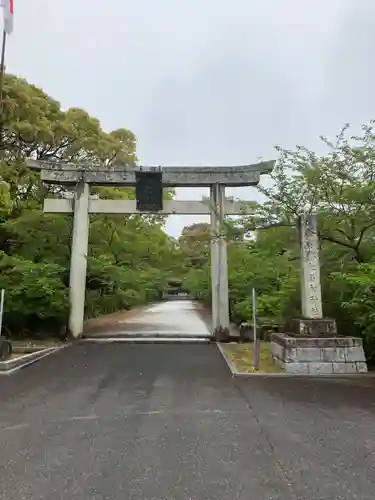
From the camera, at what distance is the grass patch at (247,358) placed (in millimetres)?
8625

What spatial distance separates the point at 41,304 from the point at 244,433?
414 inches

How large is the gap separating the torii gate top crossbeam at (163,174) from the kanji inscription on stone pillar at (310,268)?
5571 mm

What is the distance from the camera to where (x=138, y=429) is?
183 inches

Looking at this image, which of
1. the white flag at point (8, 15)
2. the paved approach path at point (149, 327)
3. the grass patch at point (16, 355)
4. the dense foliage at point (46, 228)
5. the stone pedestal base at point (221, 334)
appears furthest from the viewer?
the paved approach path at point (149, 327)

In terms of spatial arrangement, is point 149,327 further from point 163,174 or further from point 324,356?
point 324,356

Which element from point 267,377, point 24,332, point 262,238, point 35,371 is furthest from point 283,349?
point 24,332

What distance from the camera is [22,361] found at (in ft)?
30.8

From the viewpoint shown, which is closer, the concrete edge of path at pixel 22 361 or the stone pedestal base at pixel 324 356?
the stone pedestal base at pixel 324 356

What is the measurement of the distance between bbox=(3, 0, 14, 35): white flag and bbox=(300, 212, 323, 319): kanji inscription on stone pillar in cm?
929

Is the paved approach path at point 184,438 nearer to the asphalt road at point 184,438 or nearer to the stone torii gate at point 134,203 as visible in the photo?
the asphalt road at point 184,438

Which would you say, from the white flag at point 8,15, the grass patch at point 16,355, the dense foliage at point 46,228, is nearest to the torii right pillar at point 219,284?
the dense foliage at point 46,228

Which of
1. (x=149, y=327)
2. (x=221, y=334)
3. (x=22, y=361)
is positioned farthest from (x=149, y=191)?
(x=22, y=361)

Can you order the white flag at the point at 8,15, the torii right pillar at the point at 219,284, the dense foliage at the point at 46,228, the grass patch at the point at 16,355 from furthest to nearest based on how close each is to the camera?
the torii right pillar at the point at 219,284 < the dense foliage at the point at 46,228 < the white flag at the point at 8,15 < the grass patch at the point at 16,355

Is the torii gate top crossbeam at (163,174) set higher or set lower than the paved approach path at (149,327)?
higher
